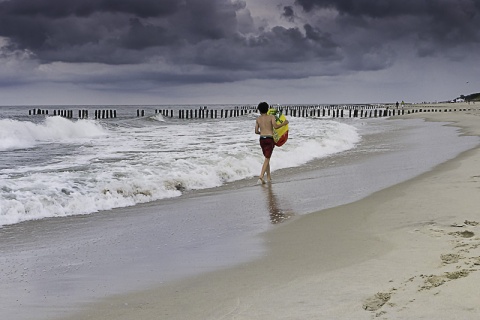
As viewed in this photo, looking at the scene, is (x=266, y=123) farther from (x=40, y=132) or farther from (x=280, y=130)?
(x=40, y=132)

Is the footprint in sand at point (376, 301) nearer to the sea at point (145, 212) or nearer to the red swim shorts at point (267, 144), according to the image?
the sea at point (145, 212)

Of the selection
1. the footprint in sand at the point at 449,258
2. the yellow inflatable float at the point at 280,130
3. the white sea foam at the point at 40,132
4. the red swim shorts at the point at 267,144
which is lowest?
the white sea foam at the point at 40,132

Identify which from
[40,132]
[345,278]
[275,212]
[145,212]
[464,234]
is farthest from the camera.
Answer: [40,132]

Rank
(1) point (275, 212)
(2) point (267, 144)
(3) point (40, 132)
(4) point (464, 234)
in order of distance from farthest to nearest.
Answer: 1. (3) point (40, 132)
2. (2) point (267, 144)
3. (1) point (275, 212)
4. (4) point (464, 234)

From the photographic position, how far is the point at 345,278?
12.8ft

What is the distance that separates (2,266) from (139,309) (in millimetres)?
1905

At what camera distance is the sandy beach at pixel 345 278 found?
3234 millimetres

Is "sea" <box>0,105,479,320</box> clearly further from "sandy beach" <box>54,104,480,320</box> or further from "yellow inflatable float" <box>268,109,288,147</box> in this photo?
"yellow inflatable float" <box>268,109,288,147</box>

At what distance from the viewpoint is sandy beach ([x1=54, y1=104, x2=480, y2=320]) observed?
3234 mm

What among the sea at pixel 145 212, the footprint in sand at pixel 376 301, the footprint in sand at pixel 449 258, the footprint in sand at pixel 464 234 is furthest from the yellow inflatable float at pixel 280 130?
the footprint in sand at pixel 376 301

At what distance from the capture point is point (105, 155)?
1467 centimetres

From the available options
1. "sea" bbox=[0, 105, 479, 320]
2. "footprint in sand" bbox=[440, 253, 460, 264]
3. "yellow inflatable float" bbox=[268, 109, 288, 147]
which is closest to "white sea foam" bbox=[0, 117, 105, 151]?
"sea" bbox=[0, 105, 479, 320]

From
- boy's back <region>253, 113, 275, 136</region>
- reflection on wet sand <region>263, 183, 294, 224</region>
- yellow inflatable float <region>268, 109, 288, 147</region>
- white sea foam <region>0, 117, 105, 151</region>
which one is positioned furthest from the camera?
white sea foam <region>0, 117, 105, 151</region>

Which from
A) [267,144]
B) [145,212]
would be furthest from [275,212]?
[267,144]
